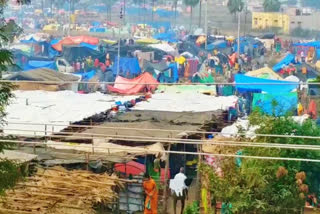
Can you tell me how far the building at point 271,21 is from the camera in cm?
5506

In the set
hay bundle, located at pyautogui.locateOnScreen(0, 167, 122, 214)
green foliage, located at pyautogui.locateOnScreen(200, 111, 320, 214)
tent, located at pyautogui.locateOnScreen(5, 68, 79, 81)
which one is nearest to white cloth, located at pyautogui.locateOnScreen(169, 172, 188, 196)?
green foliage, located at pyautogui.locateOnScreen(200, 111, 320, 214)

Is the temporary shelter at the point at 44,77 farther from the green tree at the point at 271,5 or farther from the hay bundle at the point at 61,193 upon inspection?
the green tree at the point at 271,5

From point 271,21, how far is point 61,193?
4963 cm

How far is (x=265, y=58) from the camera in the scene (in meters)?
36.9

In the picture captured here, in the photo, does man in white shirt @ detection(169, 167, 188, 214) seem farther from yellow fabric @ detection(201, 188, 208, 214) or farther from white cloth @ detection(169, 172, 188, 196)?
yellow fabric @ detection(201, 188, 208, 214)

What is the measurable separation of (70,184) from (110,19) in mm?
66091

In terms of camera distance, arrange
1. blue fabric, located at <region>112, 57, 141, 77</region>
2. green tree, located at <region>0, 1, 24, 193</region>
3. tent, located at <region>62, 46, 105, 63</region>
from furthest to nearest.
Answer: tent, located at <region>62, 46, 105, 63</region>, blue fabric, located at <region>112, 57, 141, 77</region>, green tree, located at <region>0, 1, 24, 193</region>

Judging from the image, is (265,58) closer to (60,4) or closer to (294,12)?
(294,12)

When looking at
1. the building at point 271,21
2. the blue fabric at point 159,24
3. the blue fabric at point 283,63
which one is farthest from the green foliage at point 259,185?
the blue fabric at point 159,24

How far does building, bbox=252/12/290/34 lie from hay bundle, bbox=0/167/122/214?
1894 inches

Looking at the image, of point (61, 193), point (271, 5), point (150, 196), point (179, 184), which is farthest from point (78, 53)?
point (271, 5)

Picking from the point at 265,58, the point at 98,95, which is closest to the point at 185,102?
the point at 98,95

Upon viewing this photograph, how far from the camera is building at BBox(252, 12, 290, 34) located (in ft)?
181

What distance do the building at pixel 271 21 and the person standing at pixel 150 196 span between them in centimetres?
4744
